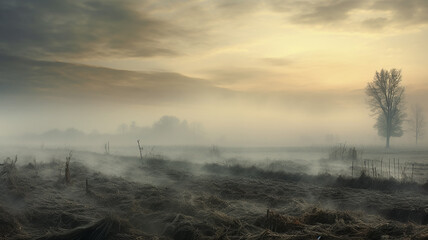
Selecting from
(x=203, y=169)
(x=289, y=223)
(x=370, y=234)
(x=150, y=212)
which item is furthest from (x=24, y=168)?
(x=370, y=234)

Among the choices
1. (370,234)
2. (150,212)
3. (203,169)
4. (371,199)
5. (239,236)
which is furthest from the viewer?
(203,169)

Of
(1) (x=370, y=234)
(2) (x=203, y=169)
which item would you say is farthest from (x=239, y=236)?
(2) (x=203, y=169)

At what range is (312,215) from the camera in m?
6.57

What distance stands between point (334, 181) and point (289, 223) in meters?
7.85

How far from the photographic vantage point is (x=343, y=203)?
957 cm

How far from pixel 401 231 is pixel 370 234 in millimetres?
582

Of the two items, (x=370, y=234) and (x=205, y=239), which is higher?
(x=370, y=234)

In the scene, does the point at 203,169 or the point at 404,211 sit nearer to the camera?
the point at 404,211

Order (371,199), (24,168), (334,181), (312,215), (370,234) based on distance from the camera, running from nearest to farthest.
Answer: (370,234) < (312,215) < (371,199) < (334,181) < (24,168)

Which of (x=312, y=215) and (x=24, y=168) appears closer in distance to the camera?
(x=312, y=215)

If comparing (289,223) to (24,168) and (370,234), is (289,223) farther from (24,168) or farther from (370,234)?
(24,168)

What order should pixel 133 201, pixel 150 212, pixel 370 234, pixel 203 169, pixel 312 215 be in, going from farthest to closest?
1. pixel 203 169
2. pixel 133 201
3. pixel 150 212
4. pixel 312 215
5. pixel 370 234

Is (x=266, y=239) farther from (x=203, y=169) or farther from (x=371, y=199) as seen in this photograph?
(x=203, y=169)

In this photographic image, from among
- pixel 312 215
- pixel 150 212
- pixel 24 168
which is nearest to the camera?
pixel 312 215
